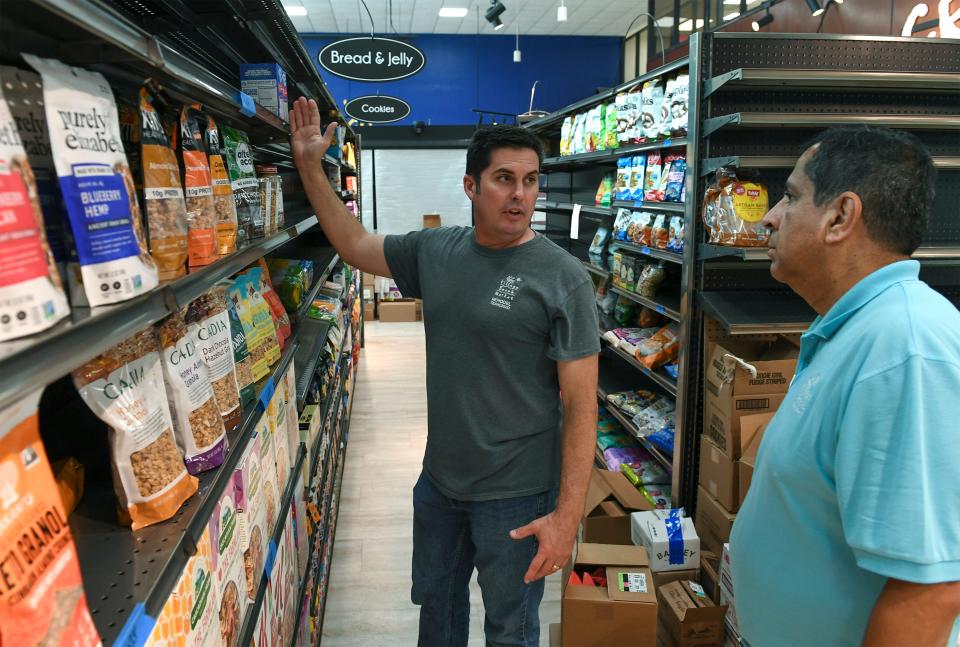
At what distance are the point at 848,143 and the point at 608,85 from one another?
11615mm

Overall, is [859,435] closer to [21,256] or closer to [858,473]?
[858,473]

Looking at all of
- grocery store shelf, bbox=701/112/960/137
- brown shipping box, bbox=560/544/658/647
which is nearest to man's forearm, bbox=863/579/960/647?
brown shipping box, bbox=560/544/658/647

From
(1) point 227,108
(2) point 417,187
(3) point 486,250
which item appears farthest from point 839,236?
(2) point 417,187

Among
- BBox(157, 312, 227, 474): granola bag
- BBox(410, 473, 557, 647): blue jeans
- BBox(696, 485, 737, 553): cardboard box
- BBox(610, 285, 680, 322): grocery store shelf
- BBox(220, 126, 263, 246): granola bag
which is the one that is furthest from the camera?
BBox(610, 285, 680, 322): grocery store shelf

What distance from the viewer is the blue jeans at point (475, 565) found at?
208 centimetres

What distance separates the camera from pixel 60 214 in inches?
34.0

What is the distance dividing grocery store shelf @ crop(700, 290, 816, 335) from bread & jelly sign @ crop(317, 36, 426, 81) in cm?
259

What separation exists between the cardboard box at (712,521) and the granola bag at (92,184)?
2695 millimetres

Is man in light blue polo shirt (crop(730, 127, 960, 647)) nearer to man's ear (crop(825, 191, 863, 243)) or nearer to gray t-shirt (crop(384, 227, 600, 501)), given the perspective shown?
man's ear (crop(825, 191, 863, 243))

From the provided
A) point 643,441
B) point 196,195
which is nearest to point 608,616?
point 643,441

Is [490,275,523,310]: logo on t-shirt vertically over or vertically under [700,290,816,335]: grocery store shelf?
over

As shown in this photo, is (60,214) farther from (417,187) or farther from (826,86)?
(417,187)

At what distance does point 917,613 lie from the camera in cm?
108

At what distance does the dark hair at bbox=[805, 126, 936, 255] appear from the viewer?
1276 millimetres
